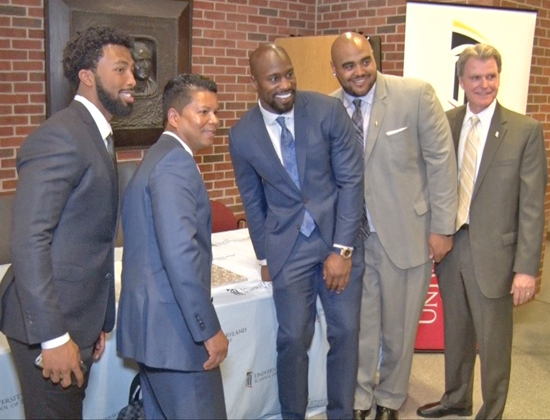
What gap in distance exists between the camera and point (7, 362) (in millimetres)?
2191

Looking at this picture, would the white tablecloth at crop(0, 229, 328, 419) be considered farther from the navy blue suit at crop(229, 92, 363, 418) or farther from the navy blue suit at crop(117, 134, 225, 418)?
the navy blue suit at crop(117, 134, 225, 418)

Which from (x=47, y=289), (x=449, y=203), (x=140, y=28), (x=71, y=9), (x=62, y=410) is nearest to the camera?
(x=47, y=289)

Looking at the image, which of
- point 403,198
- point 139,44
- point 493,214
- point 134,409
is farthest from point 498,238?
point 139,44

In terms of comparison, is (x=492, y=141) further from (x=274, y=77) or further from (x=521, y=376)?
(x=521, y=376)

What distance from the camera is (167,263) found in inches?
69.4

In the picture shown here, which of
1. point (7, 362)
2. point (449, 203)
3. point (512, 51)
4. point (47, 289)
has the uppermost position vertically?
point (512, 51)

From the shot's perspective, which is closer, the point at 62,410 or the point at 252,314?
the point at 62,410

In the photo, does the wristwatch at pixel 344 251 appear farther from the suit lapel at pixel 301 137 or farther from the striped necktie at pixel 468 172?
the striped necktie at pixel 468 172

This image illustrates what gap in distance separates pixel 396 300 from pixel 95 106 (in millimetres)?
1615

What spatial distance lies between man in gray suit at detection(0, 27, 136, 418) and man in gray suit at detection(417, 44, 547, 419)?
58.1 inches

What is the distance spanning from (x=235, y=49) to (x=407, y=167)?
7.80 feet

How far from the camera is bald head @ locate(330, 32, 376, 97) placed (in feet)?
8.60

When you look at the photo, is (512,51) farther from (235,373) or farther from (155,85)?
(235,373)

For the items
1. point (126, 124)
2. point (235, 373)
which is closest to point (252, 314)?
point (235, 373)
